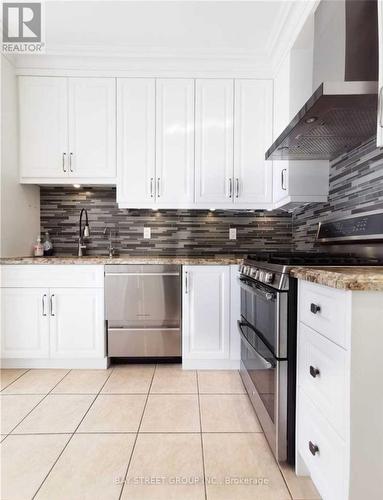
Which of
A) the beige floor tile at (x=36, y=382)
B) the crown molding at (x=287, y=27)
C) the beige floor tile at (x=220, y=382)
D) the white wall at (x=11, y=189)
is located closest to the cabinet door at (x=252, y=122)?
the crown molding at (x=287, y=27)

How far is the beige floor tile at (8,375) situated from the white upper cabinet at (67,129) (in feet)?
5.15

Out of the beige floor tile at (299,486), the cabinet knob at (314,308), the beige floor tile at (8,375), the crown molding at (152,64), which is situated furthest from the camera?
the crown molding at (152,64)

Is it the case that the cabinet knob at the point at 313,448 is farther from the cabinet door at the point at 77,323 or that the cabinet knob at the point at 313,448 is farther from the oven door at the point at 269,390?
the cabinet door at the point at 77,323

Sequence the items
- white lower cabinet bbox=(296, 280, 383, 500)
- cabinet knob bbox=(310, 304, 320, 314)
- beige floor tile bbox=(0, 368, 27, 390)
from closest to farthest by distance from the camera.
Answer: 1. white lower cabinet bbox=(296, 280, 383, 500)
2. cabinet knob bbox=(310, 304, 320, 314)
3. beige floor tile bbox=(0, 368, 27, 390)

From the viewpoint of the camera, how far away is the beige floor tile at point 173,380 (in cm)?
197

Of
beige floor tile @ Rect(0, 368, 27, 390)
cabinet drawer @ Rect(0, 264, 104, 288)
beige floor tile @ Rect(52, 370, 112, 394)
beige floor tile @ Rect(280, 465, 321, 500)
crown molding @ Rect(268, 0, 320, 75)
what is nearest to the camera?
beige floor tile @ Rect(280, 465, 321, 500)

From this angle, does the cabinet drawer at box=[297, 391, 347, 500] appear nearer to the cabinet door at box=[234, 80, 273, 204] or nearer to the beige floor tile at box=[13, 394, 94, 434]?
the beige floor tile at box=[13, 394, 94, 434]

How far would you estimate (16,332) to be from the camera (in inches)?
89.4

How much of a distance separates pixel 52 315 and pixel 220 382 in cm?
137

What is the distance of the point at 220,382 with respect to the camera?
209cm

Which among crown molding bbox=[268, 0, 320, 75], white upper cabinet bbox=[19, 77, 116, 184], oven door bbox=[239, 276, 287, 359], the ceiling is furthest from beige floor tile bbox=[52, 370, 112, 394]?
crown molding bbox=[268, 0, 320, 75]

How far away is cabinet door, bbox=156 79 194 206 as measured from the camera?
252cm

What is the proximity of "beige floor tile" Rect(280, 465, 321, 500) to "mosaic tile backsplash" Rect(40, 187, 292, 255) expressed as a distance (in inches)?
74.2

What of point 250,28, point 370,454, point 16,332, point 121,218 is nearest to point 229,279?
point 121,218
